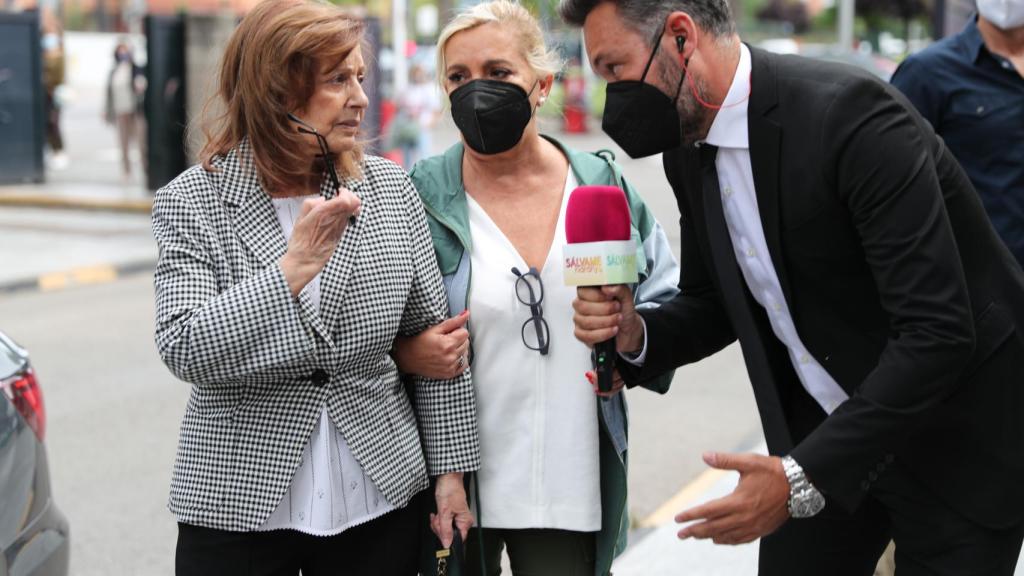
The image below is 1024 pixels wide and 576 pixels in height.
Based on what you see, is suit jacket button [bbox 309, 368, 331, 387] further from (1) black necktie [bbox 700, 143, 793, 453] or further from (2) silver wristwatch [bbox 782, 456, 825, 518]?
(2) silver wristwatch [bbox 782, 456, 825, 518]

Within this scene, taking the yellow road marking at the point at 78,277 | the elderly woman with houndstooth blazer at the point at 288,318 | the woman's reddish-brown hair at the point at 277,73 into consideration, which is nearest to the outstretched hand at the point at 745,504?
the elderly woman with houndstooth blazer at the point at 288,318

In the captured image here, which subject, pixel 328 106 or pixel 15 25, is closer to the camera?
pixel 328 106

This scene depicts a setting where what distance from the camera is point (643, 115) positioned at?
2600 mm

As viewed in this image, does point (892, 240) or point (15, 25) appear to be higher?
point (892, 240)

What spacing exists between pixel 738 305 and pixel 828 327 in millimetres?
177

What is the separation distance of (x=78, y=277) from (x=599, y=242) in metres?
10.2

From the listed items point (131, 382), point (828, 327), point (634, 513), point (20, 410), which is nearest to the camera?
point (828, 327)

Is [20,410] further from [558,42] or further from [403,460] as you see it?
[558,42]

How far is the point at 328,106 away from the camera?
2.78 metres

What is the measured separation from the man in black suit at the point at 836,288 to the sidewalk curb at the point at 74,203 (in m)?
13.9

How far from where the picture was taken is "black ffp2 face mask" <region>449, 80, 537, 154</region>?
3105mm

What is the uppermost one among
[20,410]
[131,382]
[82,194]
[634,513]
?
[20,410]

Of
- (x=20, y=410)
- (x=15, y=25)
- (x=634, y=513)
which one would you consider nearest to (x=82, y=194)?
(x=15, y=25)

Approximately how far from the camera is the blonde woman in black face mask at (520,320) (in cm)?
306
